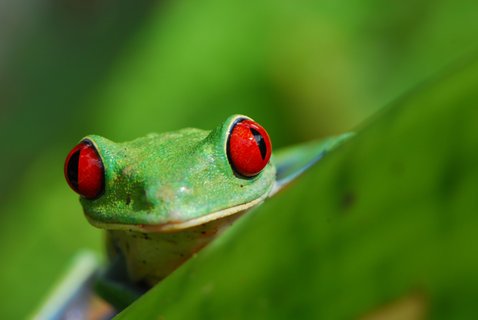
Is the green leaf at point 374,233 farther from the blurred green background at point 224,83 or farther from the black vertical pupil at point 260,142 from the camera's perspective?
the blurred green background at point 224,83

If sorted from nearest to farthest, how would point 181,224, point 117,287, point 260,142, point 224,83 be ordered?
point 181,224 < point 260,142 < point 117,287 < point 224,83

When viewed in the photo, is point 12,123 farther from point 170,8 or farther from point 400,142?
point 400,142

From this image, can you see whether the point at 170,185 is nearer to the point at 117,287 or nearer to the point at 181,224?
the point at 181,224

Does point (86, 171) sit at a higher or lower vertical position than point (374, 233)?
lower

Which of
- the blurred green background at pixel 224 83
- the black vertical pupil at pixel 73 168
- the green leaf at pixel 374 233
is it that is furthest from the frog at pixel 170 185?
the blurred green background at pixel 224 83

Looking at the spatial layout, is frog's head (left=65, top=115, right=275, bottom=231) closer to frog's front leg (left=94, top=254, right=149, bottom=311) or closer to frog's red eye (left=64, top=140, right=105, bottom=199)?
frog's red eye (left=64, top=140, right=105, bottom=199)

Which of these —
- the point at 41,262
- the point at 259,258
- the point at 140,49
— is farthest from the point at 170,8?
the point at 259,258

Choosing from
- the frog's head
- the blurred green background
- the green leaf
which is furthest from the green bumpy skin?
the blurred green background

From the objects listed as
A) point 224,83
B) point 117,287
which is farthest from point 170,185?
point 224,83
